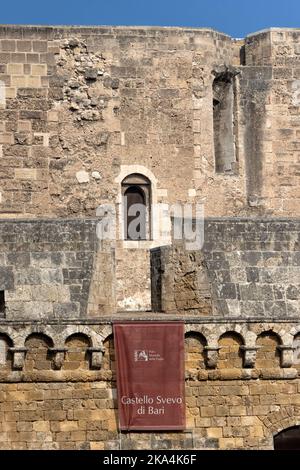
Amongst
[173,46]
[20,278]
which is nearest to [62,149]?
[173,46]

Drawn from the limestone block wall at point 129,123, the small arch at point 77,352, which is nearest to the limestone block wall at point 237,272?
the small arch at point 77,352

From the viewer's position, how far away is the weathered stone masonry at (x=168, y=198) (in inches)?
995

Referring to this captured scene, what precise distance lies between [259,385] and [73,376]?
9.20 ft

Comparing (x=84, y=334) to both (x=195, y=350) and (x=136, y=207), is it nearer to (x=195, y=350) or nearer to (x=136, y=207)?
(x=195, y=350)

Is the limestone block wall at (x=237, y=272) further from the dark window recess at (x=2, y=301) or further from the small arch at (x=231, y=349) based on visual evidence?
the dark window recess at (x=2, y=301)

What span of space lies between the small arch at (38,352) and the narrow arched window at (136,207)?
8704mm

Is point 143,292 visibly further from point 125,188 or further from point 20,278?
point 20,278

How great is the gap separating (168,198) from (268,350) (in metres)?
8.73

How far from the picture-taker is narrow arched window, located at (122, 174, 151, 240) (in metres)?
33.7

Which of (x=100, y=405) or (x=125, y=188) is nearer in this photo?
(x=100, y=405)

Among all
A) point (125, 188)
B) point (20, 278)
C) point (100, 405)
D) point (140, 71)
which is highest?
point (140, 71)

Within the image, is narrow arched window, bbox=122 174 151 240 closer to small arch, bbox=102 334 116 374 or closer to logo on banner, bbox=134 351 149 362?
logo on banner, bbox=134 351 149 362

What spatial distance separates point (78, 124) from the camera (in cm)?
3350

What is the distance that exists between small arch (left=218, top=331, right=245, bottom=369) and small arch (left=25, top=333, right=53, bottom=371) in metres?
2.58
